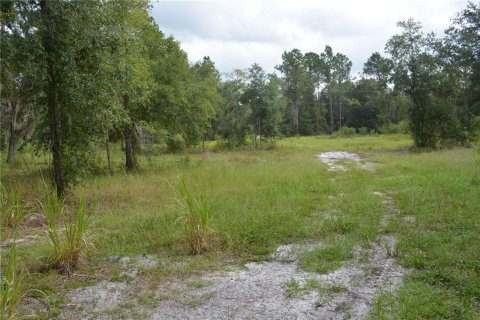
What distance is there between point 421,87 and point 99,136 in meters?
21.3

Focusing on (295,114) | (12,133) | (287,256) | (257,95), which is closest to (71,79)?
(287,256)

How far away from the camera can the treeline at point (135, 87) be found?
831 cm

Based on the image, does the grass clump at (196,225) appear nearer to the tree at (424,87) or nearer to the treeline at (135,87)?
the treeline at (135,87)

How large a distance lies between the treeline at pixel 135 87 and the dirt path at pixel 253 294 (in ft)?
17.5

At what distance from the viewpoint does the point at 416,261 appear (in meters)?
4.91

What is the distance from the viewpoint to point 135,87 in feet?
43.5

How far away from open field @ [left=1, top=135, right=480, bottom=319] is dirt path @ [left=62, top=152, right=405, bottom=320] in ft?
0.07

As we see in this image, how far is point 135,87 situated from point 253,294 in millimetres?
10543

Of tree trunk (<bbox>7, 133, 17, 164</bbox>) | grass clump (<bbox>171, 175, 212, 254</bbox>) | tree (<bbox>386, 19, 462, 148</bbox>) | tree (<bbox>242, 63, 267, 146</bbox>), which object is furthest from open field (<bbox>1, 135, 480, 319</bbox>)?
tree (<bbox>242, 63, 267, 146</bbox>)

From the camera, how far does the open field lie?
13.2 ft

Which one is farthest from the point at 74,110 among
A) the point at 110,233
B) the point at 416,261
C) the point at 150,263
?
the point at 416,261

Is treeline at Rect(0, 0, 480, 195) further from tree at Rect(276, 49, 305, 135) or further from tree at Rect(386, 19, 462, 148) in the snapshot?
tree at Rect(276, 49, 305, 135)

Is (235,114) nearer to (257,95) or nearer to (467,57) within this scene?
(257,95)

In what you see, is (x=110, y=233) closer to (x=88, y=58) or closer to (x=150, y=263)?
(x=150, y=263)
